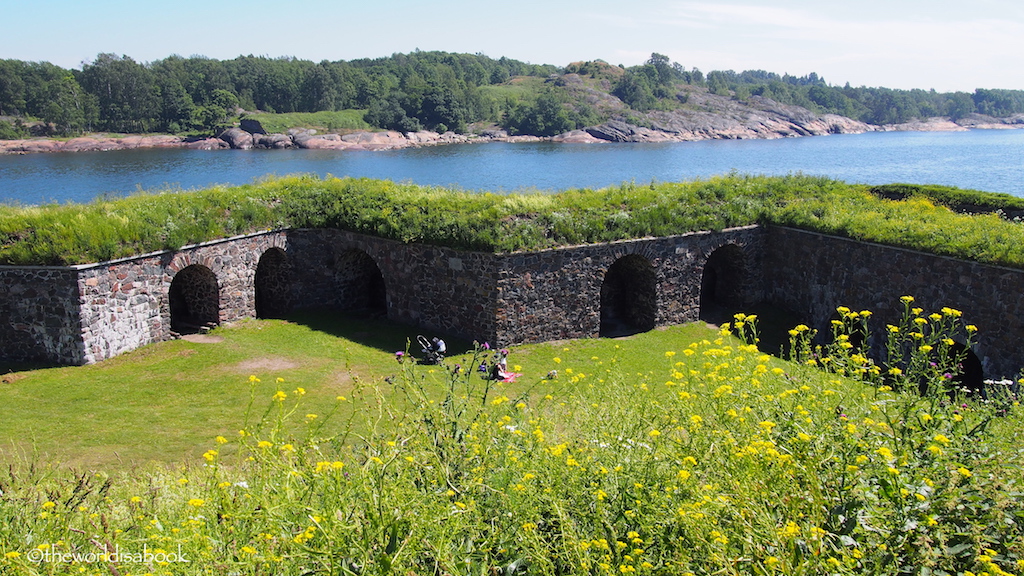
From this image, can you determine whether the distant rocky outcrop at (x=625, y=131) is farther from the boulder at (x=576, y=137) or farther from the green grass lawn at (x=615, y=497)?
the green grass lawn at (x=615, y=497)

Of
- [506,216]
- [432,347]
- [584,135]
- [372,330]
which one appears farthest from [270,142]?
[432,347]

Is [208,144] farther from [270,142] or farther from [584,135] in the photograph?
[584,135]

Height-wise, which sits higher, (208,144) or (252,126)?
(252,126)

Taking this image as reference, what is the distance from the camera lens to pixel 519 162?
62.5 meters

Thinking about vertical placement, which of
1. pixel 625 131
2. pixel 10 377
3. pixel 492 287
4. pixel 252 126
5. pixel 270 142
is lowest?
pixel 10 377

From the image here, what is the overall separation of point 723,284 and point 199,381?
12.4 m

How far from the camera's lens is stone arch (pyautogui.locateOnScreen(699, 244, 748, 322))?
1872 cm

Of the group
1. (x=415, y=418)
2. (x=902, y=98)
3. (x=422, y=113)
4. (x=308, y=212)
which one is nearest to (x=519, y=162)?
(x=422, y=113)

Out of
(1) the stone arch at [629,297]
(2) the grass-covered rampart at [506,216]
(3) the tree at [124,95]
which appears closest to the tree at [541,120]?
(3) the tree at [124,95]

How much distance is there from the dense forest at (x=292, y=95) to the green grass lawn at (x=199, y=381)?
220ft

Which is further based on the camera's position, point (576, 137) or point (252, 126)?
point (576, 137)

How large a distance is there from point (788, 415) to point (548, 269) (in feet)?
34.1

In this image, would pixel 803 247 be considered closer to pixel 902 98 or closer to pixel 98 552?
pixel 98 552

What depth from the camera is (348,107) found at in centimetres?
8812
